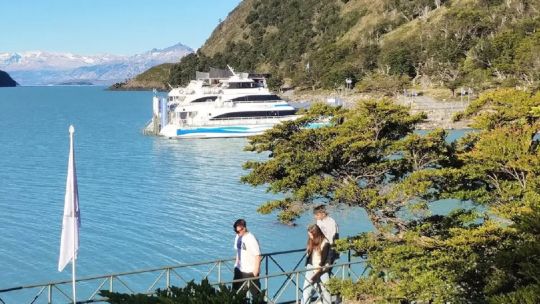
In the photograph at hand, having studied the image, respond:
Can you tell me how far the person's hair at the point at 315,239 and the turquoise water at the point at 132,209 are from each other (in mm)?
7058

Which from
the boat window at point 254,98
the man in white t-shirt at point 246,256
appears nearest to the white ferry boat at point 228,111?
the boat window at point 254,98

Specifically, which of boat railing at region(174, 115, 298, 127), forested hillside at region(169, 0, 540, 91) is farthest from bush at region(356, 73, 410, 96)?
boat railing at region(174, 115, 298, 127)

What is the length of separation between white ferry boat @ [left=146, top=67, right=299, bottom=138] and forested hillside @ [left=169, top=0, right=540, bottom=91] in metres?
29.1

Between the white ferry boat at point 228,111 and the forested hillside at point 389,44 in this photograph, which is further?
the forested hillside at point 389,44

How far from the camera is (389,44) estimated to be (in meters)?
122

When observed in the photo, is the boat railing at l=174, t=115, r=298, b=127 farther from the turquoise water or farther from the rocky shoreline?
the rocky shoreline

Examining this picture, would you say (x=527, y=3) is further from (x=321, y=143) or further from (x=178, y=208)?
(x=321, y=143)

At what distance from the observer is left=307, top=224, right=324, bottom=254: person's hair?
10613mm

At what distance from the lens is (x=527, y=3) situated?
10094 cm

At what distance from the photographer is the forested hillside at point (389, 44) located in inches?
3177

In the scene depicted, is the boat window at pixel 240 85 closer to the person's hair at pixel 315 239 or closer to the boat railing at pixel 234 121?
the boat railing at pixel 234 121

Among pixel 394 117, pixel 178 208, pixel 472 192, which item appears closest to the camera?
pixel 472 192

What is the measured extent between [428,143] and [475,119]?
1.63 metres

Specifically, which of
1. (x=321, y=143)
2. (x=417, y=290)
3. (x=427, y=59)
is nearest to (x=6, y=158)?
(x=321, y=143)
